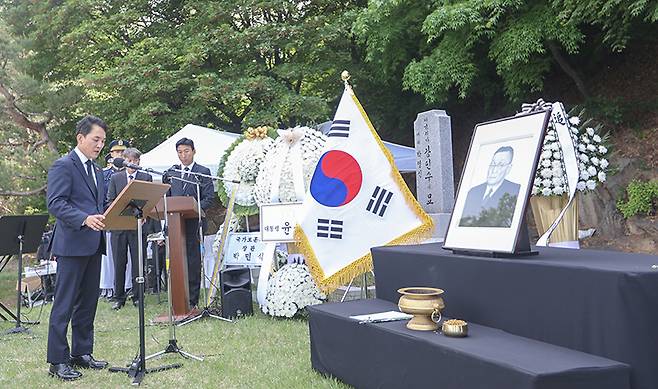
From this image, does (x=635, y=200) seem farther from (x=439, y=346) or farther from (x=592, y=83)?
(x=439, y=346)

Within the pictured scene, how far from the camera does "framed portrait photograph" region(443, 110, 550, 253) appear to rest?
2717mm

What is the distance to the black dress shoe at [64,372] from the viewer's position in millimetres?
4066

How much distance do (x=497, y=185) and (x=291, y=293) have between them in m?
3.15

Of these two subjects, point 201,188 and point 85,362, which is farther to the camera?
point 201,188

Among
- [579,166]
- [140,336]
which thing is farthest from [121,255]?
[579,166]

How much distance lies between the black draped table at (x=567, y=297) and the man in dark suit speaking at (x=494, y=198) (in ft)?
0.65

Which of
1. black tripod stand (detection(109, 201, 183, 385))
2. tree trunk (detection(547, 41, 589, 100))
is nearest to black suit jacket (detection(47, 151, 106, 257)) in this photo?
black tripod stand (detection(109, 201, 183, 385))

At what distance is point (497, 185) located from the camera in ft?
9.54

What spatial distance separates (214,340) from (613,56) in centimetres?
1001

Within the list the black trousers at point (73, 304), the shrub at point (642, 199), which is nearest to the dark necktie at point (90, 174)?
the black trousers at point (73, 304)

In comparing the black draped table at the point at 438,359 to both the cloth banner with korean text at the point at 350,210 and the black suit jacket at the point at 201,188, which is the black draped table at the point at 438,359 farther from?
the black suit jacket at the point at 201,188

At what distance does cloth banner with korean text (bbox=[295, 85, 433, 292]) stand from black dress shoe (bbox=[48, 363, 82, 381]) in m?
2.07

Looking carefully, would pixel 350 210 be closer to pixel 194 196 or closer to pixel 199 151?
pixel 194 196

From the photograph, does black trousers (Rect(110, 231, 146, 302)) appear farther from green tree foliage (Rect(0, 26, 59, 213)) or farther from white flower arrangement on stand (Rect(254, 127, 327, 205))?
green tree foliage (Rect(0, 26, 59, 213))
